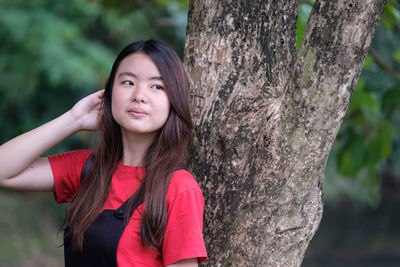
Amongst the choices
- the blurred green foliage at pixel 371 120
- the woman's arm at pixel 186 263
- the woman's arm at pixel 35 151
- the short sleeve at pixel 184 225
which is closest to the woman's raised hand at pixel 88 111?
the woman's arm at pixel 35 151

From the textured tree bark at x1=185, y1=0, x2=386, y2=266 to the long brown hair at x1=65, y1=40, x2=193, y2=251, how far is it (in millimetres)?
76

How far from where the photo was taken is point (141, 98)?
5.17 feet

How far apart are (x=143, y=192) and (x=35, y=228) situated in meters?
8.53

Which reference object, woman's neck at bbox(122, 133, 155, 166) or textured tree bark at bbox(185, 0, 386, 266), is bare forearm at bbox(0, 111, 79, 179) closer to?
woman's neck at bbox(122, 133, 155, 166)

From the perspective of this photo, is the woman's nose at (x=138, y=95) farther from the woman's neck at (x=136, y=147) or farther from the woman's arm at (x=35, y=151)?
the woman's arm at (x=35, y=151)

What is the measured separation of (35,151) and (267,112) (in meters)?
0.77

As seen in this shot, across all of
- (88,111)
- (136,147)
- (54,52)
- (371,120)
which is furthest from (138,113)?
(54,52)

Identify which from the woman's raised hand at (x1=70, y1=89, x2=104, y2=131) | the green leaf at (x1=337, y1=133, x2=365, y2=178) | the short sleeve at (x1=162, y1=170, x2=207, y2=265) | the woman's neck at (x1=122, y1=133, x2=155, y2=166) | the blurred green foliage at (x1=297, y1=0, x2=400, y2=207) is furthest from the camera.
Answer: the green leaf at (x1=337, y1=133, x2=365, y2=178)

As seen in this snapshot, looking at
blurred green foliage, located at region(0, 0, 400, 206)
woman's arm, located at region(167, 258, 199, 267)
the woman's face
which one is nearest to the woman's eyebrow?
the woman's face

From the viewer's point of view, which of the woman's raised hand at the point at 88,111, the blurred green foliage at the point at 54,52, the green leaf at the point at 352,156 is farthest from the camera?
the blurred green foliage at the point at 54,52

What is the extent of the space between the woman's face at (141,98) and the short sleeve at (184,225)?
224mm

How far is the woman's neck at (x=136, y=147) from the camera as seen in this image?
169 centimetres

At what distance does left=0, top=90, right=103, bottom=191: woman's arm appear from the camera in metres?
1.71

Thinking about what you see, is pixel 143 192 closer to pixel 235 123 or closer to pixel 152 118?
pixel 152 118
